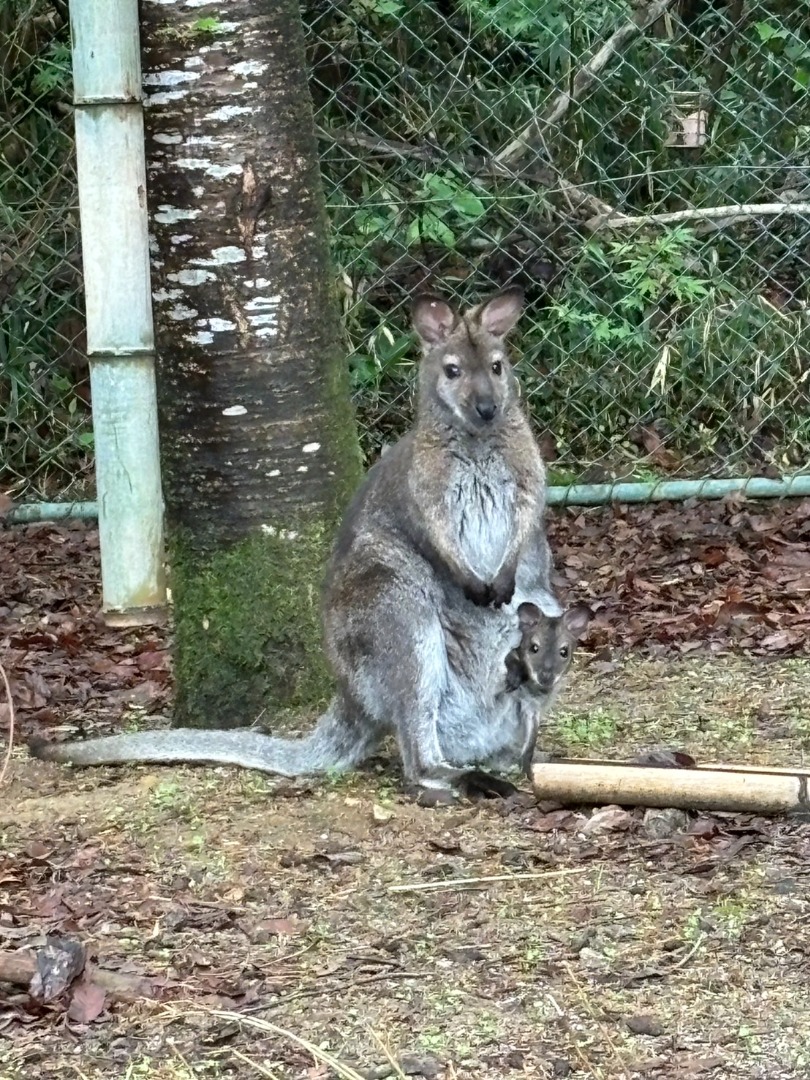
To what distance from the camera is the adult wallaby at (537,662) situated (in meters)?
4.25

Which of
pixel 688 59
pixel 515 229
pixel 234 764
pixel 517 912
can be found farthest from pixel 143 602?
pixel 688 59

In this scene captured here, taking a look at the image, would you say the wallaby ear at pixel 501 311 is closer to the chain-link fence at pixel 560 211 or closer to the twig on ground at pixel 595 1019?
the chain-link fence at pixel 560 211

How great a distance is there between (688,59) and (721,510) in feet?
5.97

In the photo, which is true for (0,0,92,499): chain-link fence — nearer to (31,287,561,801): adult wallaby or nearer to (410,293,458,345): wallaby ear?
(410,293,458,345): wallaby ear

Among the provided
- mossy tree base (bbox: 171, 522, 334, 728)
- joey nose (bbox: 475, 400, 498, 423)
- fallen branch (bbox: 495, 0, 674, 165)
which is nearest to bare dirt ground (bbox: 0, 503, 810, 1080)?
mossy tree base (bbox: 171, 522, 334, 728)

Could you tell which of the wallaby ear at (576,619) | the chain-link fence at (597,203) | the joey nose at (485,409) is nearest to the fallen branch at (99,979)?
the wallaby ear at (576,619)

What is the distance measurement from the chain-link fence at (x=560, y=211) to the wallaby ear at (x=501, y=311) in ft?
5.56

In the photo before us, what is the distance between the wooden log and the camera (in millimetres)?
3531

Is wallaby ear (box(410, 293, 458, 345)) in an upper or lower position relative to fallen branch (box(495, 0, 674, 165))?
lower

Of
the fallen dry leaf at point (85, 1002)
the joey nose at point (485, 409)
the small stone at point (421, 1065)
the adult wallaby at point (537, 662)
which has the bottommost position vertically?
the small stone at point (421, 1065)

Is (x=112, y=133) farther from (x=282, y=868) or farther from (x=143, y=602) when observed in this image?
(x=282, y=868)

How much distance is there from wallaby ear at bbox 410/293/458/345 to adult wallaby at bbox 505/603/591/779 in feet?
2.59

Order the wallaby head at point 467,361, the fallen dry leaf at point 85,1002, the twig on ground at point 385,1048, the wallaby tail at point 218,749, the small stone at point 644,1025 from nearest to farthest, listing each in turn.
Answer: the twig on ground at point 385,1048, the small stone at point 644,1025, the fallen dry leaf at point 85,1002, the wallaby tail at point 218,749, the wallaby head at point 467,361

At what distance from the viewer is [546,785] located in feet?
12.3
